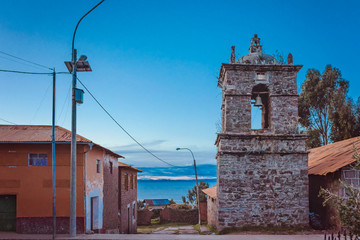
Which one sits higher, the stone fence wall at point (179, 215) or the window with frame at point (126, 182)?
the window with frame at point (126, 182)

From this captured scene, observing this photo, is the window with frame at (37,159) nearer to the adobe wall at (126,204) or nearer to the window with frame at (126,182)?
the adobe wall at (126,204)

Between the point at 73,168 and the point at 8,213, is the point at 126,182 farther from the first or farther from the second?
the point at 73,168

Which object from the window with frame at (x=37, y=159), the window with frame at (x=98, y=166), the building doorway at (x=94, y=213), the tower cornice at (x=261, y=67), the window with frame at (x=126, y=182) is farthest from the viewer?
the window with frame at (x=126, y=182)

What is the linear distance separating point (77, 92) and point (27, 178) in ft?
15.4

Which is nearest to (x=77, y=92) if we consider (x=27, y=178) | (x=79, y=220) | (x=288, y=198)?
(x=27, y=178)

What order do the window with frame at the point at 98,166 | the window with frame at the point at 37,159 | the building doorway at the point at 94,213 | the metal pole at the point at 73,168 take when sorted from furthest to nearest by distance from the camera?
1. the window with frame at the point at 98,166
2. the building doorway at the point at 94,213
3. the window with frame at the point at 37,159
4. the metal pole at the point at 73,168

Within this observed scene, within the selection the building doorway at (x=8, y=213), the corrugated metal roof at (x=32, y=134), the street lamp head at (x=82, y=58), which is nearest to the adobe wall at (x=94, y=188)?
the corrugated metal roof at (x=32, y=134)

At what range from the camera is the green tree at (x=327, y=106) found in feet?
98.5

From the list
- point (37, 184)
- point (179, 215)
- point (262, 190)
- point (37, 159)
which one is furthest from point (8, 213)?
point (179, 215)

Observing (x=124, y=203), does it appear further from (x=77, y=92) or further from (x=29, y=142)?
(x=77, y=92)

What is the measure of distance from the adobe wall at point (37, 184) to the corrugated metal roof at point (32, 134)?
0.32m

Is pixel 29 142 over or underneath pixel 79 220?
over

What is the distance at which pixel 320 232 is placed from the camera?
14.3 m

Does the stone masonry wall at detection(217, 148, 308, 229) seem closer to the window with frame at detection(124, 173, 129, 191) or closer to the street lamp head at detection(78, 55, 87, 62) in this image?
the street lamp head at detection(78, 55, 87, 62)
